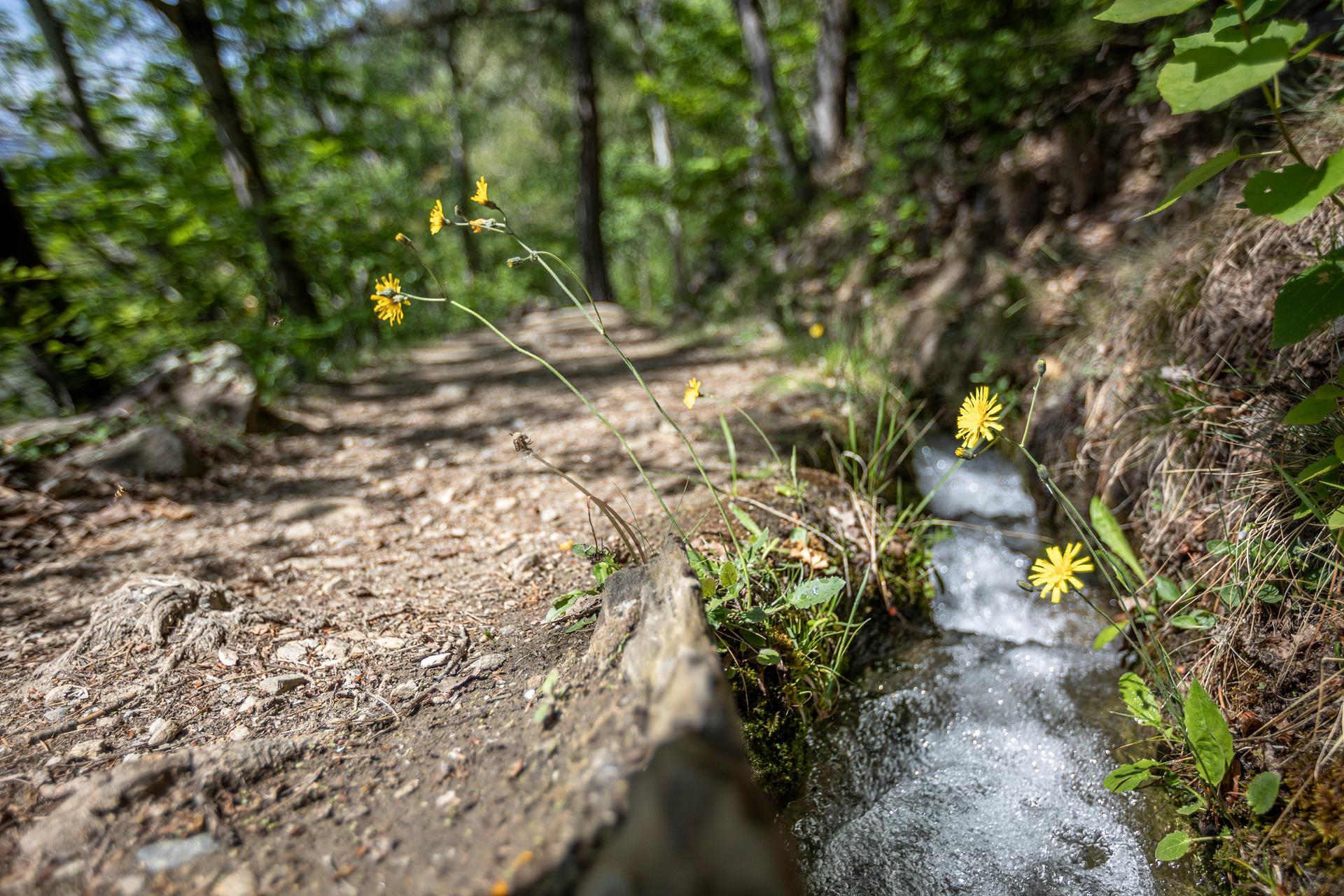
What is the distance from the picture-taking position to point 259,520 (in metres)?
2.49

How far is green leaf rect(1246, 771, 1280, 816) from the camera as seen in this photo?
3.75 ft

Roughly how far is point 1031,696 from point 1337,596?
0.78 meters

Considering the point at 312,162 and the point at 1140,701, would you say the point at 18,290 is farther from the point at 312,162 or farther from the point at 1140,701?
the point at 1140,701

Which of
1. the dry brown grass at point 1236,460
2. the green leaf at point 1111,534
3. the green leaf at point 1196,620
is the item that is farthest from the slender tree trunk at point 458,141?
the green leaf at point 1196,620

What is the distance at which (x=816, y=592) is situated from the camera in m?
1.49

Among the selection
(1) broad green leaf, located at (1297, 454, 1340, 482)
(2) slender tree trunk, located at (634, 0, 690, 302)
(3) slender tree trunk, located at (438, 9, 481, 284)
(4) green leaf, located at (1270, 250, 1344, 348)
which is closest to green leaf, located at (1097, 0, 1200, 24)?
(4) green leaf, located at (1270, 250, 1344, 348)

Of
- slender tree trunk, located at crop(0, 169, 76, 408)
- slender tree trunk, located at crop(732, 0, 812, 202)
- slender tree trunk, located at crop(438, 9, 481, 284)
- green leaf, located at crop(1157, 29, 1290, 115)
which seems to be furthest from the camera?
slender tree trunk, located at crop(438, 9, 481, 284)

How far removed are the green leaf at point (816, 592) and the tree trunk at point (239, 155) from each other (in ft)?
16.5

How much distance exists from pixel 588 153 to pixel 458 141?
7002 millimetres

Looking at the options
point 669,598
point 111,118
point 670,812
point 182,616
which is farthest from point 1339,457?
point 111,118

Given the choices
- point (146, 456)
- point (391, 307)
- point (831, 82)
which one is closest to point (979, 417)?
point (391, 307)

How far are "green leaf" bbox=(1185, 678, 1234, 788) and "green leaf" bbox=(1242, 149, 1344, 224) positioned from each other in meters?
0.91

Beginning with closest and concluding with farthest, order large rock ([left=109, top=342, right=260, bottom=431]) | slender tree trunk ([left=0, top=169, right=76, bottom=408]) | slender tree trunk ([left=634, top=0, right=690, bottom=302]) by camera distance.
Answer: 1. large rock ([left=109, top=342, right=260, bottom=431])
2. slender tree trunk ([left=0, top=169, right=76, bottom=408])
3. slender tree trunk ([left=634, top=0, right=690, bottom=302])

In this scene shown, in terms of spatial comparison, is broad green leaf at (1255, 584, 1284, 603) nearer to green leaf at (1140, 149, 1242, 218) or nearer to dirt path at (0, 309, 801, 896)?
green leaf at (1140, 149, 1242, 218)
